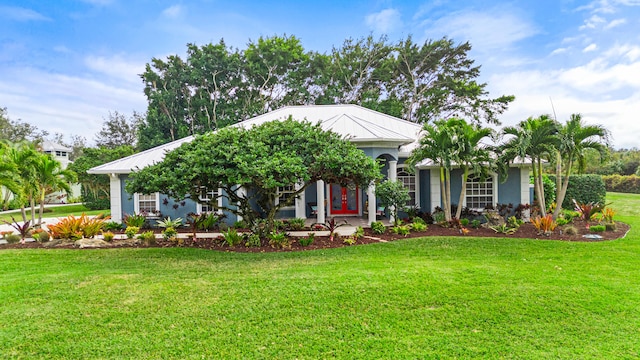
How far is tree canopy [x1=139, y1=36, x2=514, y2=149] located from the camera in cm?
2772

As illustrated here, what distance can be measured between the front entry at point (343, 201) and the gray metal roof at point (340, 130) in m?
3.11

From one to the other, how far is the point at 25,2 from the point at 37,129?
139 feet

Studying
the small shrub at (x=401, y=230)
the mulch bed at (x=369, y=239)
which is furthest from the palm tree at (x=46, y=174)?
the small shrub at (x=401, y=230)

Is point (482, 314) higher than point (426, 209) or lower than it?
lower

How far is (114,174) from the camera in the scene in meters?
12.9

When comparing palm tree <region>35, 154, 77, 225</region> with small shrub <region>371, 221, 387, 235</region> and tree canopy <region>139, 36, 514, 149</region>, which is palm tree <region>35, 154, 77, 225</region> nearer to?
small shrub <region>371, 221, 387, 235</region>

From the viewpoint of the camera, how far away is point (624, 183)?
29.9 m

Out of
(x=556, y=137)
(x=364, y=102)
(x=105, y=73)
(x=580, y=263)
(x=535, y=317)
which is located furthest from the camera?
(x=364, y=102)

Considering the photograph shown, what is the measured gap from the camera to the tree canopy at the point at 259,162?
24.8ft

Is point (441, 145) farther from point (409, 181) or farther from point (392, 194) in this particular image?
point (409, 181)

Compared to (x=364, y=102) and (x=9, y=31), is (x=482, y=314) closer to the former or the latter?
(x=9, y=31)

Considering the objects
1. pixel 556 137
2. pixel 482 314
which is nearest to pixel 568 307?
pixel 482 314

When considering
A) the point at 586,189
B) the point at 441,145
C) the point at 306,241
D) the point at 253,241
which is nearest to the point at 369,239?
the point at 306,241

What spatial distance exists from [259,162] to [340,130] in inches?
236
